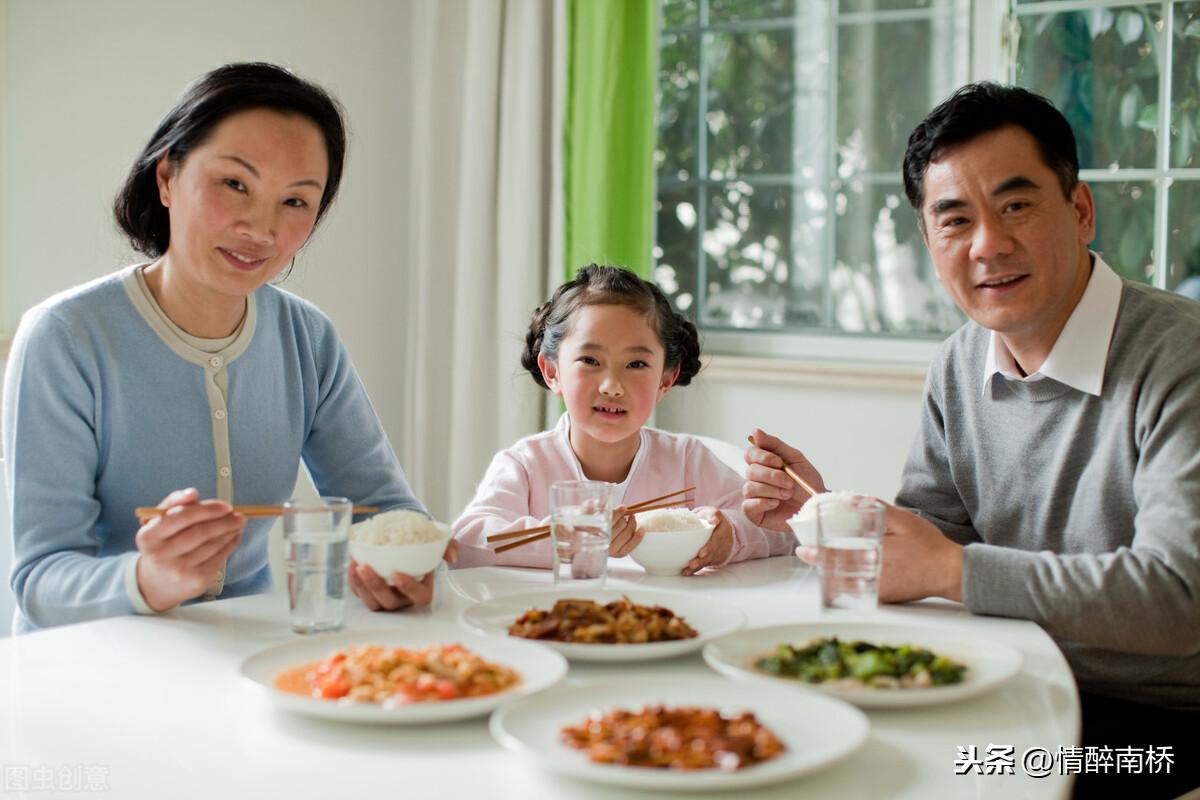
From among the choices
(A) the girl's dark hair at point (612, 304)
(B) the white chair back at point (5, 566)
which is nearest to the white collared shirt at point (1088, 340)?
(A) the girl's dark hair at point (612, 304)

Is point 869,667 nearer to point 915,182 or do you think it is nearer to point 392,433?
point 915,182

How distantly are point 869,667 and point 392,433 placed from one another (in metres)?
3.13

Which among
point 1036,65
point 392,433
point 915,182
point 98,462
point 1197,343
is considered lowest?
point 392,433

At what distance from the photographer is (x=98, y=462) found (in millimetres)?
1814

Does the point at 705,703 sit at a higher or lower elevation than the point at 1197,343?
lower

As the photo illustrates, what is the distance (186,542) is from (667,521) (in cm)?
68

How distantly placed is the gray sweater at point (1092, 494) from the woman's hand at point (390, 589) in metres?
0.67

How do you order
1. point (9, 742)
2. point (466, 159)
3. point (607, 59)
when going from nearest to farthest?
point (9, 742), point (607, 59), point (466, 159)

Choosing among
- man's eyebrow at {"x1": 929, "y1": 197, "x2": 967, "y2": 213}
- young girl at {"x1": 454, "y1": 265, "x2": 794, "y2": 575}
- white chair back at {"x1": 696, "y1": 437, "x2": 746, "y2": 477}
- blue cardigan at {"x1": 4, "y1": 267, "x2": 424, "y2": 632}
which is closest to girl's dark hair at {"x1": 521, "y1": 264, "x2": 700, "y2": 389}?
young girl at {"x1": 454, "y1": 265, "x2": 794, "y2": 575}

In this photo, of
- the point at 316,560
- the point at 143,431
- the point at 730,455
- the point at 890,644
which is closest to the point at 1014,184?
the point at 890,644

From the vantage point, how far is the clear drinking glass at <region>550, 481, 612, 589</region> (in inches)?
62.9

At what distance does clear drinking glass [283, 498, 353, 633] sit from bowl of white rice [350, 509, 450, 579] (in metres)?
0.06

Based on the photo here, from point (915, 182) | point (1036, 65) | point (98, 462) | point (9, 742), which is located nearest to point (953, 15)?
point (1036, 65)

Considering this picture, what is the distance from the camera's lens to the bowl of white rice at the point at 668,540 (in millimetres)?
1733
